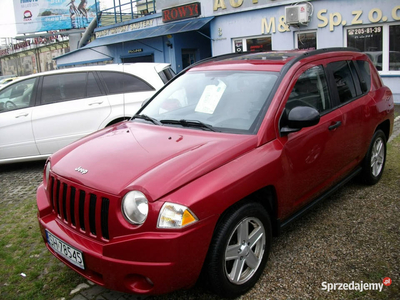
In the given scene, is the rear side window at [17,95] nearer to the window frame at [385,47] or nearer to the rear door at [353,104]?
the rear door at [353,104]

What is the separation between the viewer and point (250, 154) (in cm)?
302

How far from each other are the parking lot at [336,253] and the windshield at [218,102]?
4.05 ft

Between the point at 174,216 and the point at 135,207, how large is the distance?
279mm

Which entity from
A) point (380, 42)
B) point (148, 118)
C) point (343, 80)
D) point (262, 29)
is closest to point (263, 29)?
point (262, 29)

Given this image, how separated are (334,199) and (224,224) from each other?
251 centimetres

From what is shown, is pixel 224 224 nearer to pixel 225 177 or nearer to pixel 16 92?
pixel 225 177

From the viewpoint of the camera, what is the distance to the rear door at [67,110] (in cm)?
659

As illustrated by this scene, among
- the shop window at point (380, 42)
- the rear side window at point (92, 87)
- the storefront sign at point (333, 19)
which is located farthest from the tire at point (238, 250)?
the storefront sign at point (333, 19)

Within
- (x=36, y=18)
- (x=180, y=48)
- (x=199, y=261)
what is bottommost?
(x=199, y=261)

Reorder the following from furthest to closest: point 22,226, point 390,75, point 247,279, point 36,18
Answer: point 36,18
point 390,75
point 22,226
point 247,279

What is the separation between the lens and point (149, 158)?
116 inches

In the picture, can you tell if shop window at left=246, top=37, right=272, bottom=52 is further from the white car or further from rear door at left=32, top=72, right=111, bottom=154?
rear door at left=32, top=72, right=111, bottom=154

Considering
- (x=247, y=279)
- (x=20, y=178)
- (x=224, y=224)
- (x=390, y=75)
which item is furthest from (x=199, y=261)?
(x=390, y=75)

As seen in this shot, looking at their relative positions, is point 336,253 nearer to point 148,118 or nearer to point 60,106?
point 148,118
